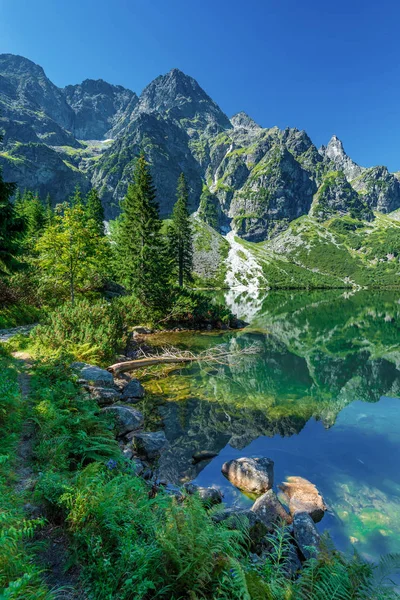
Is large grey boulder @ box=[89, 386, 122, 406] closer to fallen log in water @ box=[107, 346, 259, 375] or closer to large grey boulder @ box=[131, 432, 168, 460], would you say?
large grey boulder @ box=[131, 432, 168, 460]

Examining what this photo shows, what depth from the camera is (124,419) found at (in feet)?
36.7

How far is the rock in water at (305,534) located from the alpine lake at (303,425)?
1058 mm

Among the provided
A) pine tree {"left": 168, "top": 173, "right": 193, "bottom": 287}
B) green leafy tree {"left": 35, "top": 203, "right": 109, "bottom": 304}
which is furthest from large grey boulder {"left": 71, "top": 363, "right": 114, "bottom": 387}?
pine tree {"left": 168, "top": 173, "right": 193, "bottom": 287}

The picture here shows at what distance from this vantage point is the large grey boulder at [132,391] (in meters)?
14.5

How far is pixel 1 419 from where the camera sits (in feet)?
24.3

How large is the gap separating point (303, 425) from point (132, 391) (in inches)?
336

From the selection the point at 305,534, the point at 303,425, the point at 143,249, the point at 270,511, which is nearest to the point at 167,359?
the point at 303,425

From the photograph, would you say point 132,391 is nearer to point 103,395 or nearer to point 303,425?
point 103,395

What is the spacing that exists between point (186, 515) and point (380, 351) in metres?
32.4

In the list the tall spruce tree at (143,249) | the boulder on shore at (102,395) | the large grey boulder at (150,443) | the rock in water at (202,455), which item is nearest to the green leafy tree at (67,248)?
the tall spruce tree at (143,249)

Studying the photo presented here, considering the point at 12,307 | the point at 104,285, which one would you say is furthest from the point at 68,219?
the point at 104,285

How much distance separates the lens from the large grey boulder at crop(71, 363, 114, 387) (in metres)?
12.1

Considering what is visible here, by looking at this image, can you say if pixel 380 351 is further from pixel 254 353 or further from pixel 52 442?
pixel 52 442

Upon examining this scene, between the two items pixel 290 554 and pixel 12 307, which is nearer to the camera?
pixel 290 554
